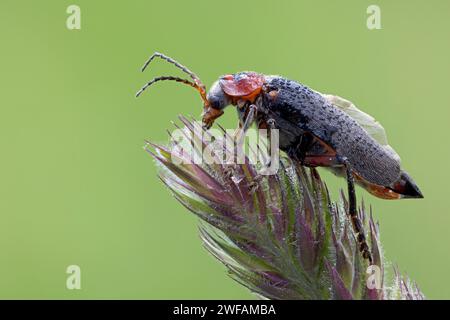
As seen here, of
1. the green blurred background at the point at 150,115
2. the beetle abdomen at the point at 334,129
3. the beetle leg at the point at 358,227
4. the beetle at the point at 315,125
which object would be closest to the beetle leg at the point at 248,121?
the beetle at the point at 315,125

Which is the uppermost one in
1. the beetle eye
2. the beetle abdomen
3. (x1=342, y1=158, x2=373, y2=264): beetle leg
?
the beetle eye

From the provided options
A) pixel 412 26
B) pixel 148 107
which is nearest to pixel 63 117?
pixel 148 107

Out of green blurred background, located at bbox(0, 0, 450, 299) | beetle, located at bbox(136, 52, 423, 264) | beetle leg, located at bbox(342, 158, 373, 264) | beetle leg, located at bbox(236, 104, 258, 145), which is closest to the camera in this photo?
beetle leg, located at bbox(342, 158, 373, 264)

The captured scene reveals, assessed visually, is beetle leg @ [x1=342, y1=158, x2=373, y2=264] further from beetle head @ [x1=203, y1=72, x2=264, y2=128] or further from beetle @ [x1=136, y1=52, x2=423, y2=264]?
beetle head @ [x1=203, y1=72, x2=264, y2=128]

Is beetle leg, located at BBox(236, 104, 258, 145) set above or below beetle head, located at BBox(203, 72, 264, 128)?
below

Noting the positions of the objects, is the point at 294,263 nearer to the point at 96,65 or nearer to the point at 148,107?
the point at 148,107

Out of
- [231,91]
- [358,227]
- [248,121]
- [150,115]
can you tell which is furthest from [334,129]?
[150,115]

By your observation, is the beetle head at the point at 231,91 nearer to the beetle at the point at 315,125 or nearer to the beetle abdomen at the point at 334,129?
the beetle at the point at 315,125

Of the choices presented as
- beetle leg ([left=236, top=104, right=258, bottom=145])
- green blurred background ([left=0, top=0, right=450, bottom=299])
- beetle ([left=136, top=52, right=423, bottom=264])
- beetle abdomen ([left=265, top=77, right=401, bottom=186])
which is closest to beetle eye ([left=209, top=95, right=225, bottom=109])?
beetle ([left=136, top=52, right=423, bottom=264])
